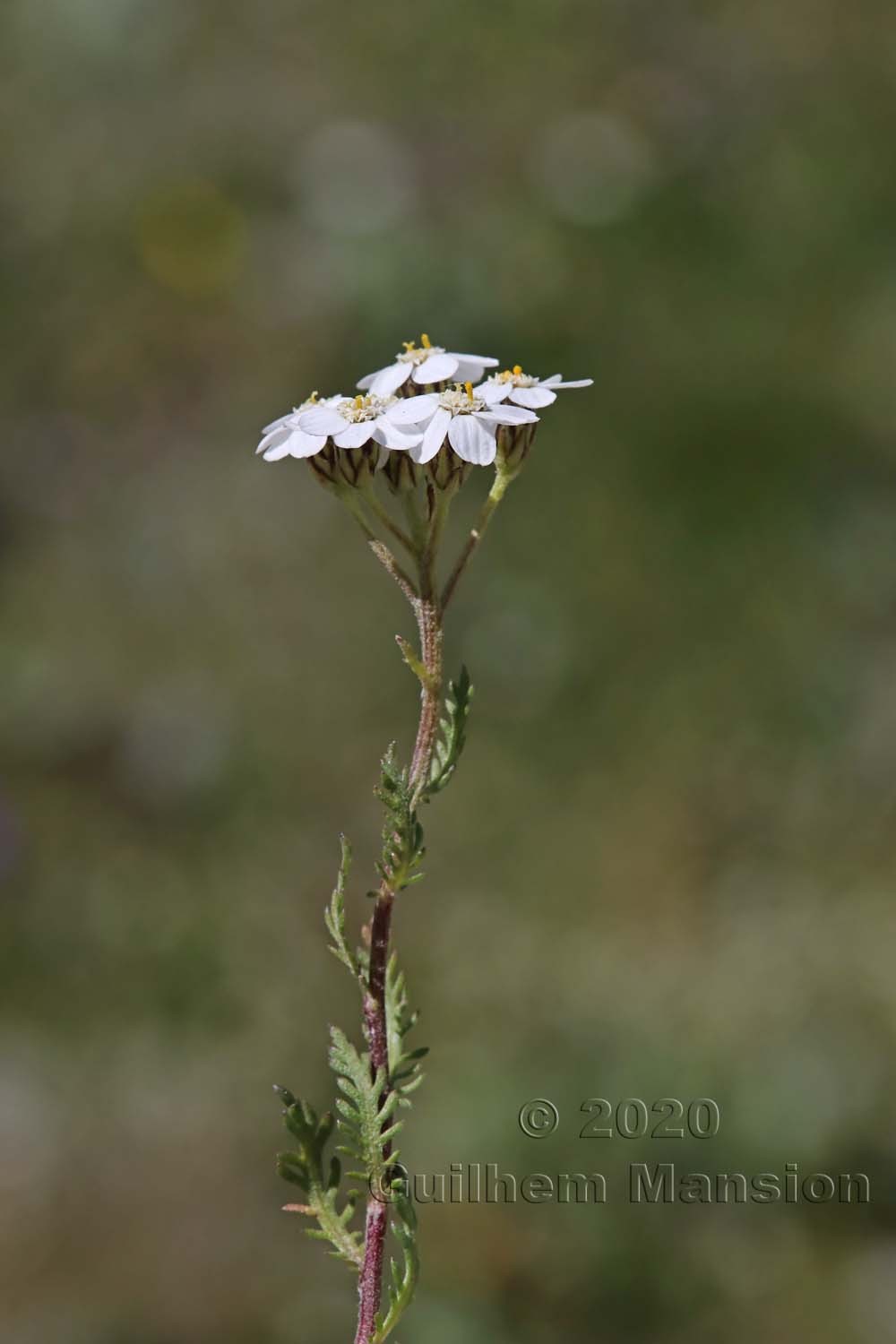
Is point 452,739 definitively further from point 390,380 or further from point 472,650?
point 472,650

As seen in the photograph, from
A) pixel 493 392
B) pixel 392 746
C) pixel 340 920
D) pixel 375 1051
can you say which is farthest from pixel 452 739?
pixel 493 392

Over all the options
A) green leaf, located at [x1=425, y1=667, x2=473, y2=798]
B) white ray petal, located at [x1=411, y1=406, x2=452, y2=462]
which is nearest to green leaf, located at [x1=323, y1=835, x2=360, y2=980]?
green leaf, located at [x1=425, y1=667, x2=473, y2=798]

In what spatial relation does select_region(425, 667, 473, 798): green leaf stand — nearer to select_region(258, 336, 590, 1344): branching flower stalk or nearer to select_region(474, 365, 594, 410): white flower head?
select_region(258, 336, 590, 1344): branching flower stalk

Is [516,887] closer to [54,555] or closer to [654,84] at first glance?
[54,555]

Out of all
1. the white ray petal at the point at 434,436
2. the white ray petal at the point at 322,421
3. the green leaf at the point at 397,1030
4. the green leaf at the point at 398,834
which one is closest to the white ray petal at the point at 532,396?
the white ray petal at the point at 434,436

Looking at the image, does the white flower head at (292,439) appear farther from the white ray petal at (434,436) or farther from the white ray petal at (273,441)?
the white ray petal at (434,436)

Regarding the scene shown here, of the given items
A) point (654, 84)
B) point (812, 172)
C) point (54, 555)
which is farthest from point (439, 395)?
point (654, 84)
